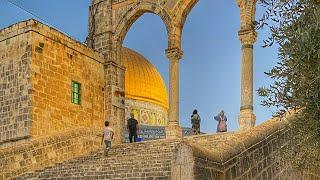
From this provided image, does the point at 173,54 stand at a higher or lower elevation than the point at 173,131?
higher

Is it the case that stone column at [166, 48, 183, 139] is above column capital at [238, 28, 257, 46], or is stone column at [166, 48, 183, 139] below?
below

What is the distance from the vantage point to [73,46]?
63.3ft

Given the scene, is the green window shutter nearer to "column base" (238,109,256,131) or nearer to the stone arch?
the stone arch

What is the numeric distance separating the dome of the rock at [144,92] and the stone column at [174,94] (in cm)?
1476

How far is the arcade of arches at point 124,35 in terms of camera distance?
17969 mm

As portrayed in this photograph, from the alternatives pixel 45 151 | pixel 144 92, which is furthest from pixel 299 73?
pixel 144 92

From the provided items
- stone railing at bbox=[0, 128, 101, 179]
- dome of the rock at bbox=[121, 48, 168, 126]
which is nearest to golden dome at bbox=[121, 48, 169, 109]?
dome of the rock at bbox=[121, 48, 168, 126]

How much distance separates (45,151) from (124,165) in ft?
12.2

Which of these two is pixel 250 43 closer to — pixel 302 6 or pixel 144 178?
pixel 144 178

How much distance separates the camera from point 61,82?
723 inches

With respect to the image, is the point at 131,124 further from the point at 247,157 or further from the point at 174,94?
the point at 247,157

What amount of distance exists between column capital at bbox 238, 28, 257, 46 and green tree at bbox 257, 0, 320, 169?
1066 centimetres

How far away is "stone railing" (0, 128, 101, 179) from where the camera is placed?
14250 mm

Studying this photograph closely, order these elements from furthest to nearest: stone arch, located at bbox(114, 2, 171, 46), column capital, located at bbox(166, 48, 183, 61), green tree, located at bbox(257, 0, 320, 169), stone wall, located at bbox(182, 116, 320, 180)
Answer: stone arch, located at bbox(114, 2, 171, 46) < column capital, located at bbox(166, 48, 183, 61) < stone wall, located at bbox(182, 116, 320, 180) < green tree, located at bbox(257, 0, 320, 169)
